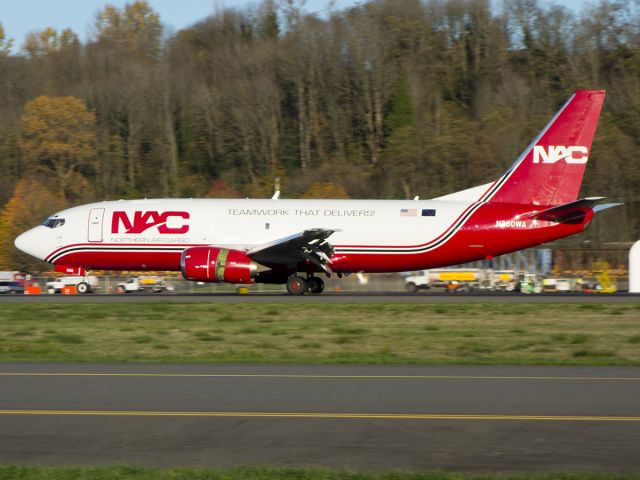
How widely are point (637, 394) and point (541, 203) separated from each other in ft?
75.8

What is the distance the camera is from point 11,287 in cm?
5266

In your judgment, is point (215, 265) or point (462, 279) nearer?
point (215, 265)

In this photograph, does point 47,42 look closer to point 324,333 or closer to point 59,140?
point 59,140

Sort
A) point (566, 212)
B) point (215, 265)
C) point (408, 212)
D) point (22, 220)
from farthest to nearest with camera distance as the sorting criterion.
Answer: point (22, 220), point (408, 212), point (566, 212), point (215, 265)

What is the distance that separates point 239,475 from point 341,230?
2696 cm

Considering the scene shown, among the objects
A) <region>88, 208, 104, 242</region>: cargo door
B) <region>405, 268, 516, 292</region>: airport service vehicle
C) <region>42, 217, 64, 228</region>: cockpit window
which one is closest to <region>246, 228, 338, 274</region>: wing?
<region>88, 208, 104, 242</region>: cargo door

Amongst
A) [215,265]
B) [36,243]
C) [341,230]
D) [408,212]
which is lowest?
[215,265]

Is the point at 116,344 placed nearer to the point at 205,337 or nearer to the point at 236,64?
the point at 205,337

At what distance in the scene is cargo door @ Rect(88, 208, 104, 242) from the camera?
36.6 meters

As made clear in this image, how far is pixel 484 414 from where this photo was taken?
488 inches

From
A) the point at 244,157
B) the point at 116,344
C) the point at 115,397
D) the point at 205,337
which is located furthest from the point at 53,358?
the point at 244,157

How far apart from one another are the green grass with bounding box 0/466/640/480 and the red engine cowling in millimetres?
24610

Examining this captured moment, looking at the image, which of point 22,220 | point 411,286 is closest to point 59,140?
point 22,220

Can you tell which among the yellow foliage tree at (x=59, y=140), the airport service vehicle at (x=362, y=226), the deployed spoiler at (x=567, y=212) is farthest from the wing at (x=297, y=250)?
the yellow foliage tree at (x=59, y=140)
